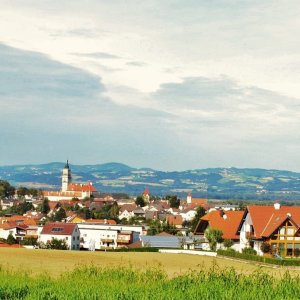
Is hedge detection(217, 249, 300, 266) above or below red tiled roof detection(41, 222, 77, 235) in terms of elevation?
above

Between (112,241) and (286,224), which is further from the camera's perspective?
(112,241)

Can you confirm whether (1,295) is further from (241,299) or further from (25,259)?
(25,259)

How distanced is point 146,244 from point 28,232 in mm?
46061

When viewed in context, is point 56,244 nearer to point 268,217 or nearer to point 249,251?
point 268,217

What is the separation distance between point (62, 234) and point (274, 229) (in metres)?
46.0

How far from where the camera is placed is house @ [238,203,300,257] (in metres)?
69.3

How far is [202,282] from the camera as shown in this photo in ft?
89.6

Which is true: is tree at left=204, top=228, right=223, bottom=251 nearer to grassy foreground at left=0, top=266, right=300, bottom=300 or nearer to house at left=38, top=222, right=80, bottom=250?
house at left=38, top=222, right=80, bottom=250

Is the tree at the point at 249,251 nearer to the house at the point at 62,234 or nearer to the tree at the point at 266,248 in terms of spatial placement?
the tree at the point at 266,248

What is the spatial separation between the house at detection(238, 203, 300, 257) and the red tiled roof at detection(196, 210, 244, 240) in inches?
276

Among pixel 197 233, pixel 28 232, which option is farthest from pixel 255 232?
pixel 28 232

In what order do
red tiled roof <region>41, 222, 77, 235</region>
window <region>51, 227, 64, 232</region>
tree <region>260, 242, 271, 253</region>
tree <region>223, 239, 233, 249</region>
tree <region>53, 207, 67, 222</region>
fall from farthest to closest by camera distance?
tree <region>53, 207, 67, 222</region>
window <region>51, 227, 64, 232</region>
red tiled roof <region>41, 222, 77, 235</region>
tree <region>223, 239, 233, 249</region>
tree <region>260, 242, 271, 253</region>

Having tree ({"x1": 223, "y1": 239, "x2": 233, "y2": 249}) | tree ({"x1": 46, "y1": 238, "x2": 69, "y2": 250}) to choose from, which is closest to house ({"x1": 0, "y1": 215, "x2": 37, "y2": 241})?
tree ({"x1": 46, "y1": 238, "x2": 69, "y2": 250})

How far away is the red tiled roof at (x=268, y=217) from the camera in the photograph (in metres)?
70.0
